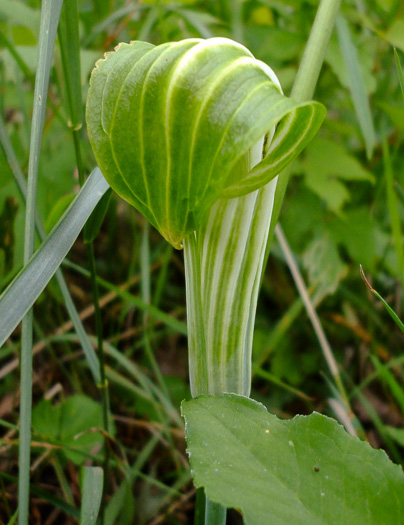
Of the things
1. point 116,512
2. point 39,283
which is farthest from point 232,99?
point 116,512

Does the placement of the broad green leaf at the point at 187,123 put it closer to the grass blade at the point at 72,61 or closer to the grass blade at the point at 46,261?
the grass blade at the point at 46,261

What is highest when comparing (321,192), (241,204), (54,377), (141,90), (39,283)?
(141,90)

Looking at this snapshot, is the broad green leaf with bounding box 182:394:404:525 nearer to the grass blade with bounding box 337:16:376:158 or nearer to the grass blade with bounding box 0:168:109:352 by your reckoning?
the grass blade with bounding box 0:168:109:352

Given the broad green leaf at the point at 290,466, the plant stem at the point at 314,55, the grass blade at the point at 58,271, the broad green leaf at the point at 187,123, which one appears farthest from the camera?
the grass blade at the point at 58,271

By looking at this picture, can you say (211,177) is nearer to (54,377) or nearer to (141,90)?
(141,90)

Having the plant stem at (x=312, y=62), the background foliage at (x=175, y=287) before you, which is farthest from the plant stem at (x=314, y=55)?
the background foliage at (x=175, y=287)

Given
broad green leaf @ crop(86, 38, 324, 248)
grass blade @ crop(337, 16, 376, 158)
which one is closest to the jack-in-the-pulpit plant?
broad green leaf @ crop(86, 38, 324, 248)

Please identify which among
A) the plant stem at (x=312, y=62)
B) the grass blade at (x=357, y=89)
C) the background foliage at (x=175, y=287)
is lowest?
the background foliage at (x=175, y=287)

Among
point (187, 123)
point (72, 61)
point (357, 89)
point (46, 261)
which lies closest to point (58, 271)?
point (46, 261)
